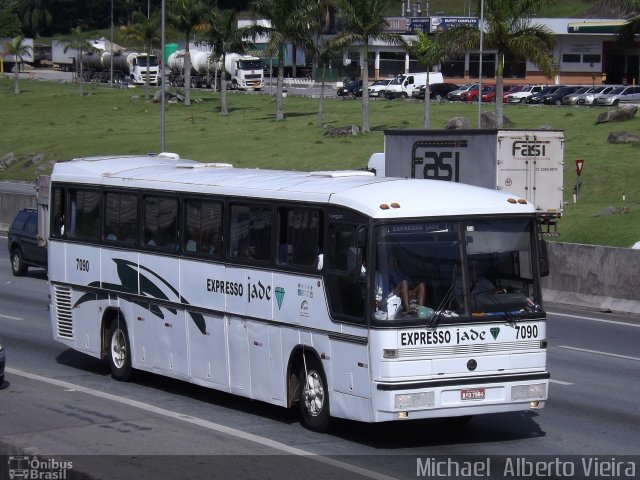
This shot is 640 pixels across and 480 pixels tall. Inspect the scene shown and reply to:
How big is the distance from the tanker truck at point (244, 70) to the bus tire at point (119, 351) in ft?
279

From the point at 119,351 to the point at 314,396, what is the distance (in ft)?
15.1

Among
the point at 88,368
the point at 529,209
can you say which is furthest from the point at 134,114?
the point at 529,209

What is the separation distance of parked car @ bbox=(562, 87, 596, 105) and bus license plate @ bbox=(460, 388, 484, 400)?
64.8m

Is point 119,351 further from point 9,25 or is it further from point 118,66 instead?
point 9,25

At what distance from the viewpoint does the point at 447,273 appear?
11.1m

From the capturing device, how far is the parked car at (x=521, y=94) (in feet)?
255

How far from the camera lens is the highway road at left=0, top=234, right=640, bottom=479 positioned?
9742 mm

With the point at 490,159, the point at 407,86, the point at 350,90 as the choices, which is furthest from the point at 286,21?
the point at 490,159

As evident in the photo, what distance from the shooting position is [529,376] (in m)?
11.4

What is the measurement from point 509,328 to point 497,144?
57.5 feet

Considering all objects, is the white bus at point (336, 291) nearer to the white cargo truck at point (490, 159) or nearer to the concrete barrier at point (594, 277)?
the concrete barrier at point (594, 277)

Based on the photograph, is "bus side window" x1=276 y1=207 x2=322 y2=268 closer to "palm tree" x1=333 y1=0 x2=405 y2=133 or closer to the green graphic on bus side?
the green graphic on bus side

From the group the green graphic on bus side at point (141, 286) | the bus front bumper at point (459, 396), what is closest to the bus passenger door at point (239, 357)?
the green graphic on bus side at point (141, 286)

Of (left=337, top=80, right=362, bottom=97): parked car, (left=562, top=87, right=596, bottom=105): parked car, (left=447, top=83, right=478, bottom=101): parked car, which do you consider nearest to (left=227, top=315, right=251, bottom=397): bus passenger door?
(left=562, top=87, right=596, bottom=105): parked car
